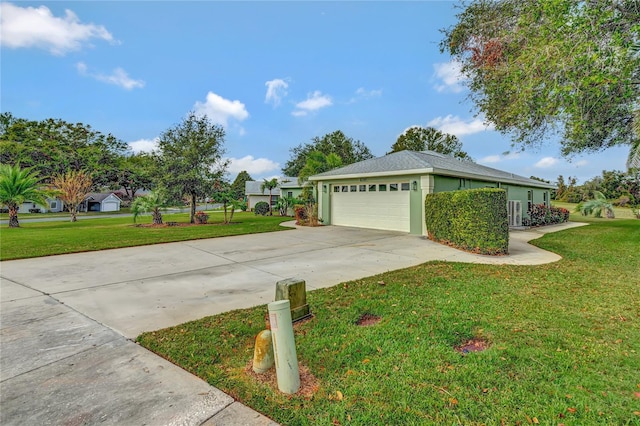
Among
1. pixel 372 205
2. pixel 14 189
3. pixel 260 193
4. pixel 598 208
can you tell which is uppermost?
pixel 260 193

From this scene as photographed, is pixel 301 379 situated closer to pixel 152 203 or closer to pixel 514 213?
pixel 152 203

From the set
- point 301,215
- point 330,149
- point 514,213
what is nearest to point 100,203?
point 330,149

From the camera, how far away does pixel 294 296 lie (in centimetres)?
372

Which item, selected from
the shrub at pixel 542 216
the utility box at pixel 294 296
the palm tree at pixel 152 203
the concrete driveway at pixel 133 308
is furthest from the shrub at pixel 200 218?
the shrub at pixel 542 216

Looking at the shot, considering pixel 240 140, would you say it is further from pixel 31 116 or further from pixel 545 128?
pixel 31 116

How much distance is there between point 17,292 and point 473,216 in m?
9.80

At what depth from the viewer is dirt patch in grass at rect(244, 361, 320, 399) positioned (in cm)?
238

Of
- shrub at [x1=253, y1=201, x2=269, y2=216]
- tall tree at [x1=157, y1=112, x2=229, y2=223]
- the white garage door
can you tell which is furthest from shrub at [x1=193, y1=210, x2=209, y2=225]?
shrub at [x1=253, y1=201, x2=269, y2=216]

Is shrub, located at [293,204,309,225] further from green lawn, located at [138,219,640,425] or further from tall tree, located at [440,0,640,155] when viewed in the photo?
green lawn, located at [138,219,640,425]

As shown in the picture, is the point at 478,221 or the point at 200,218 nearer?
the point at 478,221

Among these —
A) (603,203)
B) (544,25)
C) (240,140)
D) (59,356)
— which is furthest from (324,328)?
(603,203)

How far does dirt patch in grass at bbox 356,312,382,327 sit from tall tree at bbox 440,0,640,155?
242 inches

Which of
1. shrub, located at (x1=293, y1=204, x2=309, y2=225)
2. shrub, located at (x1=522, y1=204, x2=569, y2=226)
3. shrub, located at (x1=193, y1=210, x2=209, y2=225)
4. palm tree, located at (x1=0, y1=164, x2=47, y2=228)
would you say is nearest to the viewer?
palm tree, located at (x1=0, y1=164, x2=47, y2=228)

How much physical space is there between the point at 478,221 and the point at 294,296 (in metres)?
6.47
